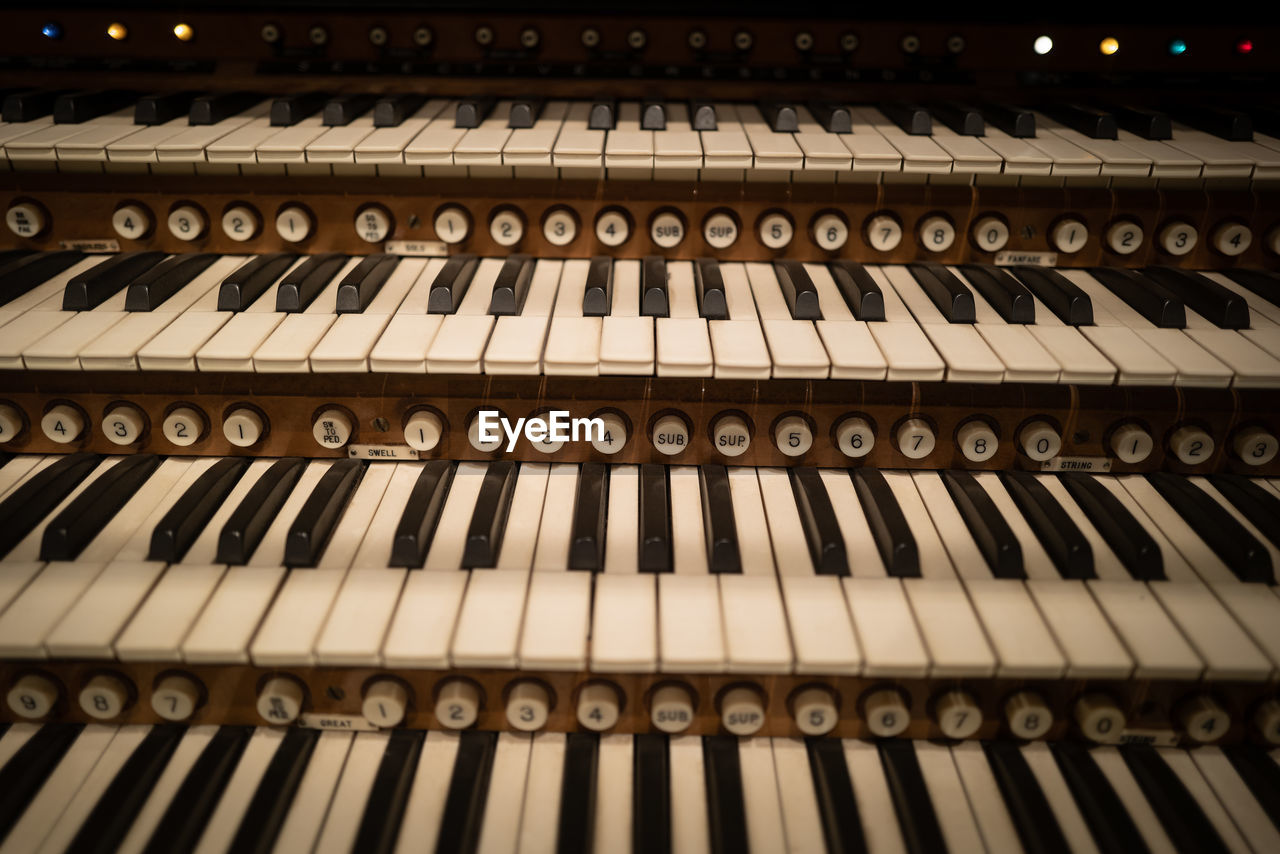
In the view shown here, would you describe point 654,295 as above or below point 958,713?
above

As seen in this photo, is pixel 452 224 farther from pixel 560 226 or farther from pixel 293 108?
pixel 293 108

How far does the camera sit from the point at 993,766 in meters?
1.32

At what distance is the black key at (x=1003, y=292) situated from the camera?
1.48 m

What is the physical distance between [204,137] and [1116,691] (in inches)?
72.3

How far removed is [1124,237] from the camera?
1.66 metres

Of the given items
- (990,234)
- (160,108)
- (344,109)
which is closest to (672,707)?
(990,234)

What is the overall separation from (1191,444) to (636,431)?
0.99 metres

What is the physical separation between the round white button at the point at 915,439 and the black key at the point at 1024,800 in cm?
50

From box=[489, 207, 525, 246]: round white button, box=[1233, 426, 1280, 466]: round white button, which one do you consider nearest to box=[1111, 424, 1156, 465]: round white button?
box=[1233, 426, 1280, 466]: round white button

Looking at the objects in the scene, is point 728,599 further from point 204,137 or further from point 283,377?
point 204,137

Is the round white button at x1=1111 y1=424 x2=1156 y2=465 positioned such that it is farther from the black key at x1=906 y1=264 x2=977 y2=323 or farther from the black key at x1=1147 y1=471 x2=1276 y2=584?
the black key at x1=906 y1=264 x2=977 y2=323

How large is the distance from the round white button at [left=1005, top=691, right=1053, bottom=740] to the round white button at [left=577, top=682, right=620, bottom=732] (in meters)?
0.62

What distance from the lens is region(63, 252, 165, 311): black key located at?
4.88 feet

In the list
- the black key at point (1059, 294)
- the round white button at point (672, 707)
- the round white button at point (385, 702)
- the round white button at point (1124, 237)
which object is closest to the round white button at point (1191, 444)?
the black key at point (1059, 294)
